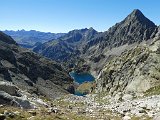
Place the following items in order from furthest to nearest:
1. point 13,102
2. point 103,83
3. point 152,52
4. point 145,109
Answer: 1. point 103,83
2. point 152,52
3. point 145,109
4. point 13,102

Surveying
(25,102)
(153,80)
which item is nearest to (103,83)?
(153,80)

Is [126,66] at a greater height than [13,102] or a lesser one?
greater

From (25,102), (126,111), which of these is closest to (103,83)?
(126,111)

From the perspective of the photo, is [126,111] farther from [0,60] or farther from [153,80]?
[0,60]

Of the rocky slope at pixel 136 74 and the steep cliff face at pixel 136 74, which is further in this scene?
the steep cliff face at pixel 136 74

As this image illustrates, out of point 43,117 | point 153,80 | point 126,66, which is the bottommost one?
point 43,117

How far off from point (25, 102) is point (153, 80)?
59387 millimetres

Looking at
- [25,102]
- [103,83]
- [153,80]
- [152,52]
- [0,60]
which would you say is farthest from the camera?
[0,60]

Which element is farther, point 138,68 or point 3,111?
point 138,68

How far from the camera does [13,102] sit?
36.3 metres

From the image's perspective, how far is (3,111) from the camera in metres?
28.9

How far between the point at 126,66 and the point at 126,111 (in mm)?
67304

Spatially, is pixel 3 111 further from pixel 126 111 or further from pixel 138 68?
pixel 138 68

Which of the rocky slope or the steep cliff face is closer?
the rocky slope
